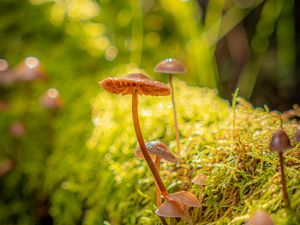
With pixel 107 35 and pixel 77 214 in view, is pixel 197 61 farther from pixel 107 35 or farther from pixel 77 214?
pixel 77 214

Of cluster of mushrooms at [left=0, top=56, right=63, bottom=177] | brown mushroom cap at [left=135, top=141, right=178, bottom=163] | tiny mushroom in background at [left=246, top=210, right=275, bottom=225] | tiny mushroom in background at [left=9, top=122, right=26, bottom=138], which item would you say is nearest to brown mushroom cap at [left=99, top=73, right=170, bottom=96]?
brown mushroom cap at [left=135, top=141, right=178, bottom=163]

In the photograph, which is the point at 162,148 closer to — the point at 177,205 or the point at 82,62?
the point at 177,205

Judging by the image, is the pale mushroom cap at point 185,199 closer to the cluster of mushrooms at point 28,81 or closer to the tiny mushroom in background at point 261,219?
the tiny mushroom in background at point 261,219

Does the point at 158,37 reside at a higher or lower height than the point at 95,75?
higher

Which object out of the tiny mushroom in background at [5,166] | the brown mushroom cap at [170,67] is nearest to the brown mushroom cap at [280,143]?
the brown mushroom cap at [170,67]

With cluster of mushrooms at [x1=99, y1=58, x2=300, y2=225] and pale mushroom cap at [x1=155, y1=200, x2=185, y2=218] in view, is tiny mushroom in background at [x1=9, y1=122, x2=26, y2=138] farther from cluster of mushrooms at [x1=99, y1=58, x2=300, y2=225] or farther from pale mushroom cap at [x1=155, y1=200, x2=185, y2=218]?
pale mushroom cap at [x1=155, y1=200, x2=185, y2=218]

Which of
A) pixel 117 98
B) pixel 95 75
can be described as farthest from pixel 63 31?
pixel 117 98
